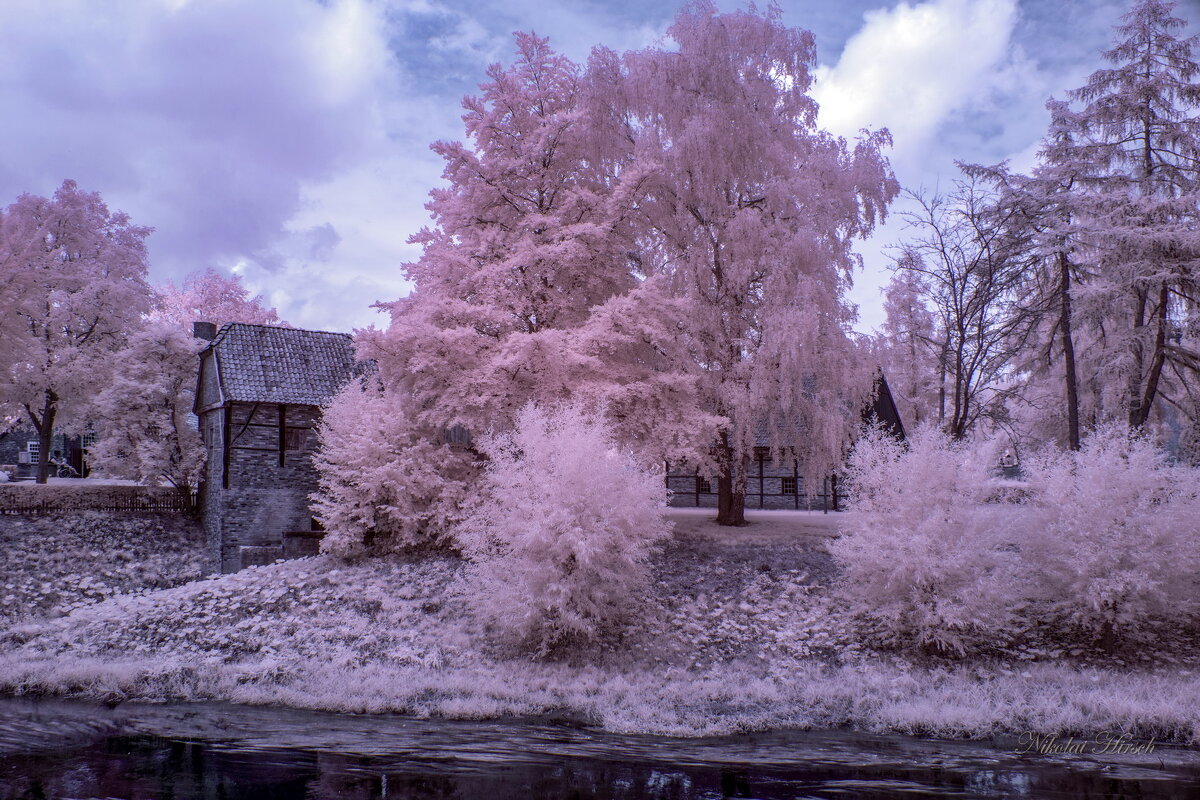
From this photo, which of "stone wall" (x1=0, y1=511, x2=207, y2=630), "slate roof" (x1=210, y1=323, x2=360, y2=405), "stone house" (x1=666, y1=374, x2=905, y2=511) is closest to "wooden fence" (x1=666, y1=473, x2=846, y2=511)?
"stone house" (x1=666, y1=374, x2=905, y2=511)

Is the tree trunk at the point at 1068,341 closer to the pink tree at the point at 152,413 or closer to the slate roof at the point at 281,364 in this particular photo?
the slate roof at the point at 281,364

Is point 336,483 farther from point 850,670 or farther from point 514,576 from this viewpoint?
point 850,670

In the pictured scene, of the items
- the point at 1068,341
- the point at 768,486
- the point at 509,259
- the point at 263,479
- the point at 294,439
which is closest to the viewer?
the point at 509,259

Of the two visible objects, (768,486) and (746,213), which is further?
(768,486)

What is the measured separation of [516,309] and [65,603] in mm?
14593

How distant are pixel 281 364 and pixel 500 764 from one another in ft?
60.7

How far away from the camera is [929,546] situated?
14.3 metres

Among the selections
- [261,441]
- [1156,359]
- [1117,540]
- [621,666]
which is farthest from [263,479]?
[1156,359]

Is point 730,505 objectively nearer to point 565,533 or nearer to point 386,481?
point 565,533

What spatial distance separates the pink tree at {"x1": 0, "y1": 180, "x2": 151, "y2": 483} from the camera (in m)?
28.9

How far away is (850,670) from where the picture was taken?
14461 millimetres

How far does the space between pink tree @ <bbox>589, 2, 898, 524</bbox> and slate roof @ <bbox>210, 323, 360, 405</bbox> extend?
1150cm

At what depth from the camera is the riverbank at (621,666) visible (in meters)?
12.9

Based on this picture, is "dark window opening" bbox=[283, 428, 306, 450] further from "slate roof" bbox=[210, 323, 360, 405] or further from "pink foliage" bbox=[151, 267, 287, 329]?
"pink foliage" bbox=[151, 267, 287, 329]
